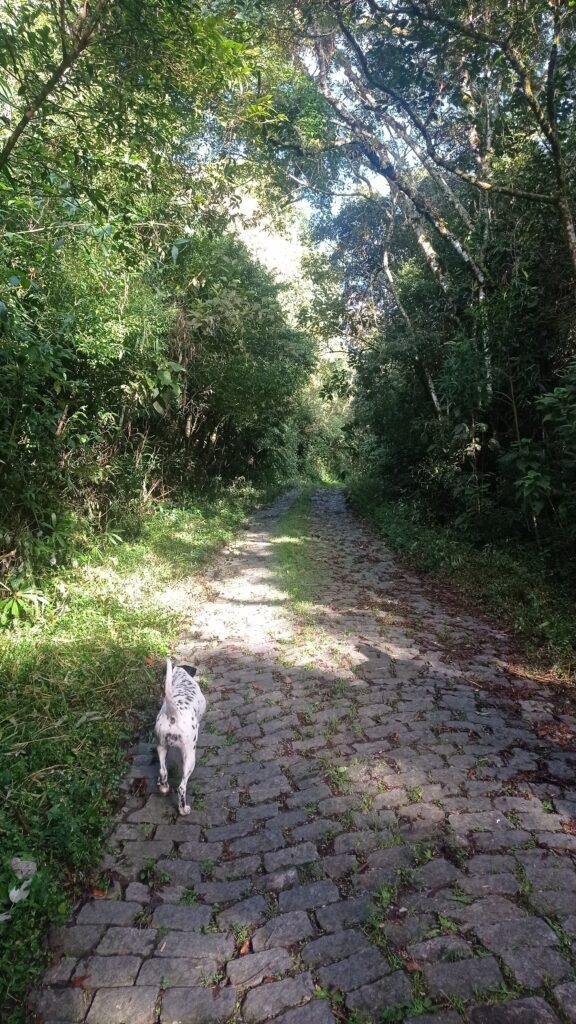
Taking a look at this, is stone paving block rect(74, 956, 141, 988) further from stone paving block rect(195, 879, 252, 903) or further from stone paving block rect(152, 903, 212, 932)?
stone paving block rect(195, 879, 252, 903)

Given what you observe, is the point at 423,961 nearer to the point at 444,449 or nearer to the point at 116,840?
the point at 116,840

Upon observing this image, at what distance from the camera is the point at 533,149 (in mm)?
8023

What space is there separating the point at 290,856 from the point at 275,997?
2.39 ft

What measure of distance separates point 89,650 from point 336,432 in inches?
1018

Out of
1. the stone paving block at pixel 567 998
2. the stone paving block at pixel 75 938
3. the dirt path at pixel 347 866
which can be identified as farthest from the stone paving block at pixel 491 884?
the stone paving block at pixel 75 938

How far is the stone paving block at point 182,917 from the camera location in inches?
96.3

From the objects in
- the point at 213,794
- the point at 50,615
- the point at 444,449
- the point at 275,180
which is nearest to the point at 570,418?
the point at 444,449

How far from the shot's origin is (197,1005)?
2.10 metres

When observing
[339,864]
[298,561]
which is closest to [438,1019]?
[339,864]

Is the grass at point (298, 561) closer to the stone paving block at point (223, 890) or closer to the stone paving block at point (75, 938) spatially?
the stone paving block at point (223, 890)

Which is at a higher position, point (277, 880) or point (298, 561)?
point (298, 561)

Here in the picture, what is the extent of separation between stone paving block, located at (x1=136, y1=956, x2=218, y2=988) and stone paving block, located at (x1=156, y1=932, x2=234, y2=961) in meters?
0.02

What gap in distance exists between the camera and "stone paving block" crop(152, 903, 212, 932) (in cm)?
245

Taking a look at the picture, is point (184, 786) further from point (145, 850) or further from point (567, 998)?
point (567, 998)
